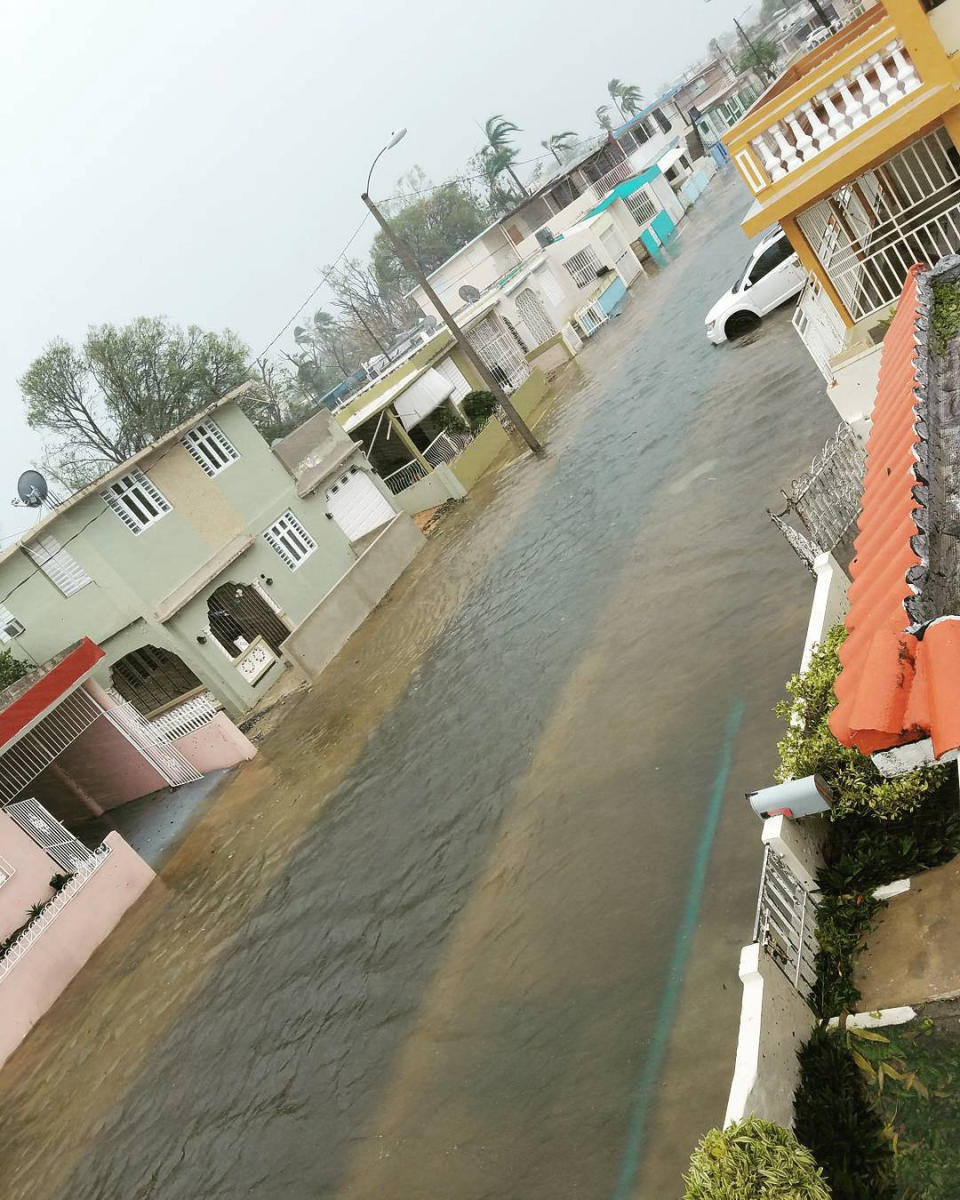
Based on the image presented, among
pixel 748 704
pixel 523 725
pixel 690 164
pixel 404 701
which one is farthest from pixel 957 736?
pixel 690 164

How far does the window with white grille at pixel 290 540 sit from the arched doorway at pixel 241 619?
1590 mm

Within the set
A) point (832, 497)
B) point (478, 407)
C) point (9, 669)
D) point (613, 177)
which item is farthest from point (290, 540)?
point (613, 177)

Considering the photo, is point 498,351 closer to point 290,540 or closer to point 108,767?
point 290,540

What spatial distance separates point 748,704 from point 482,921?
4.17 metres

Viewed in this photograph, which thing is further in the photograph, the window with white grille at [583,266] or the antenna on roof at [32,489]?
the window with white grille at [583,266]

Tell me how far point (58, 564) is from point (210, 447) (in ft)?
17.9

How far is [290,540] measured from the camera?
1078 inches

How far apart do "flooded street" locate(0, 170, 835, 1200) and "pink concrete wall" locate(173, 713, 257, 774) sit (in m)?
0.73

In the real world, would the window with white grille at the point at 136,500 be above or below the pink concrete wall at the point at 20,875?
above

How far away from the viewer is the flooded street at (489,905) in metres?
8.72

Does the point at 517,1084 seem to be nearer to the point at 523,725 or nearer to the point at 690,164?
the point at 523,725

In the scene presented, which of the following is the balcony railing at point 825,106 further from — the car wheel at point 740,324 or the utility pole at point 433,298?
the utility pole at point 433,298

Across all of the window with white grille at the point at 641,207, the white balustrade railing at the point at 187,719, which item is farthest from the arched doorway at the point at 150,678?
the window with white grille at the point at 641,207

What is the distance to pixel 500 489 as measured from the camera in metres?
29.4
